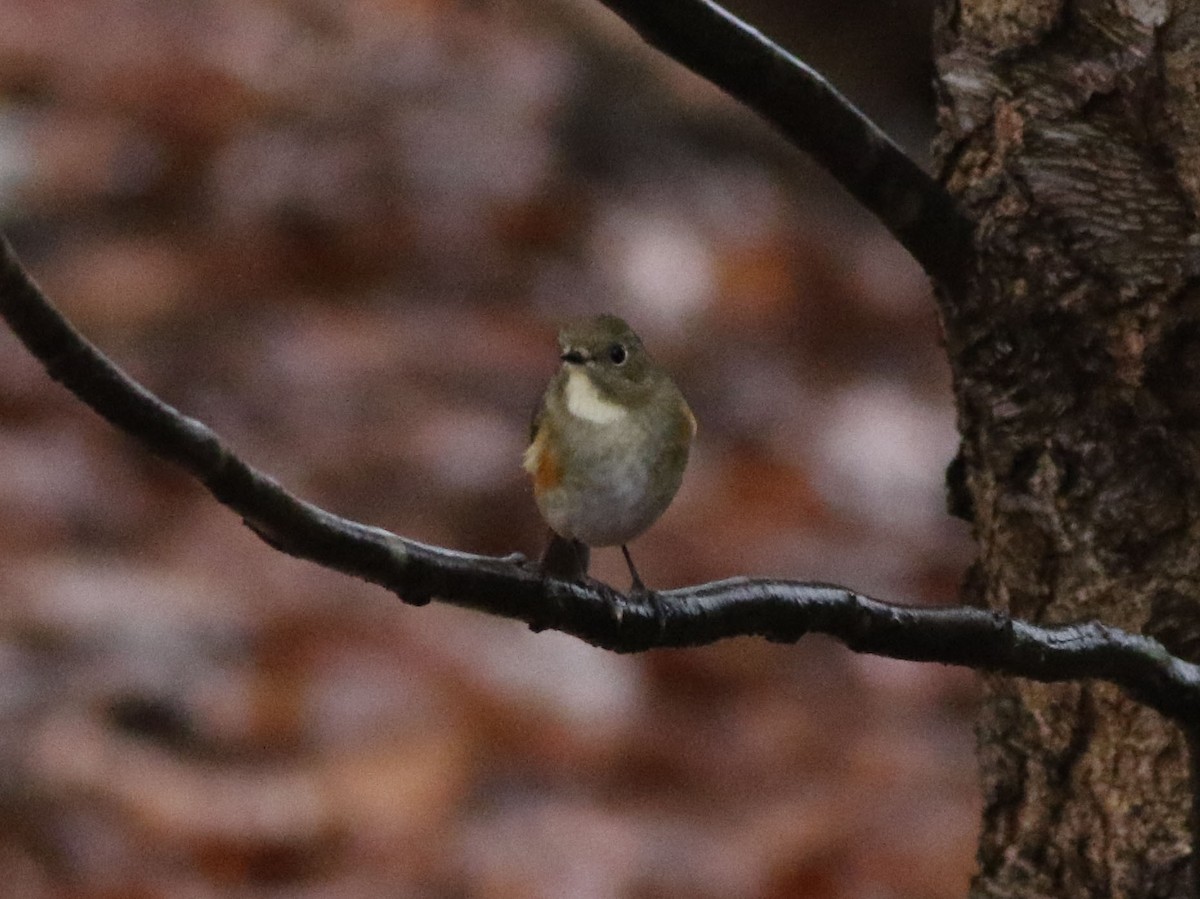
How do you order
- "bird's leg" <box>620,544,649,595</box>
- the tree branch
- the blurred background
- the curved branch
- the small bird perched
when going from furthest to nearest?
the blurred background, the small bird perched, "bird's leg" <box>620,544,649,595</box>, the tree branch, the curved branch

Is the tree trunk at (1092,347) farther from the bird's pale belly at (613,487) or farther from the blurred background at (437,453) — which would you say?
the blurred background at (437,453)

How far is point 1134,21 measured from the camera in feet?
5.16

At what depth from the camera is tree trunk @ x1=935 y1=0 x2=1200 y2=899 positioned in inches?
61.7

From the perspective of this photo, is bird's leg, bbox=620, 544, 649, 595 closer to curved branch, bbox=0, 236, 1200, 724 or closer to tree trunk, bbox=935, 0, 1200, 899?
curved branch, bbox=0, 236, 1200, 724

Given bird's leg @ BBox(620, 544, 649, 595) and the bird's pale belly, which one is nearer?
bird's leg @ BBox(620, 544, 649, 595)

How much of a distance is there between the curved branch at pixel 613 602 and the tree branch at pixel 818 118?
1.19ft

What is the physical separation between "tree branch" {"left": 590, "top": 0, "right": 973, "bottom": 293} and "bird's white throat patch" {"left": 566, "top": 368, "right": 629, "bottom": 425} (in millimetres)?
420

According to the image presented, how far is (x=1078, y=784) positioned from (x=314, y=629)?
2.34m

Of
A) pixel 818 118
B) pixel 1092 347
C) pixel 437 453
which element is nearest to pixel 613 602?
pixel 818 118

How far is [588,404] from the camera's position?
1930mm

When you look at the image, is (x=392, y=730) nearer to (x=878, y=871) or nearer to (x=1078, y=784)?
(x=878, y=871)

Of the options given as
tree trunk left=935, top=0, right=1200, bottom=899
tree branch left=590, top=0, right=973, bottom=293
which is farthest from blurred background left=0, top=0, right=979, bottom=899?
tree branch left=590, top=0, right=973, bottom=293

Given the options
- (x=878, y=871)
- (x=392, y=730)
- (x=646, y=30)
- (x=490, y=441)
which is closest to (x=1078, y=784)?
(x=646, y=30)

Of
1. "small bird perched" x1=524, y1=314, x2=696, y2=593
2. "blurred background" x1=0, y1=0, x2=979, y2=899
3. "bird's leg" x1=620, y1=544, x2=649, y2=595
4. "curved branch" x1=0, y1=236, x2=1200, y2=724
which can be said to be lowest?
"curved branch" x1=0, y1=236, x2=1200, y2=724
